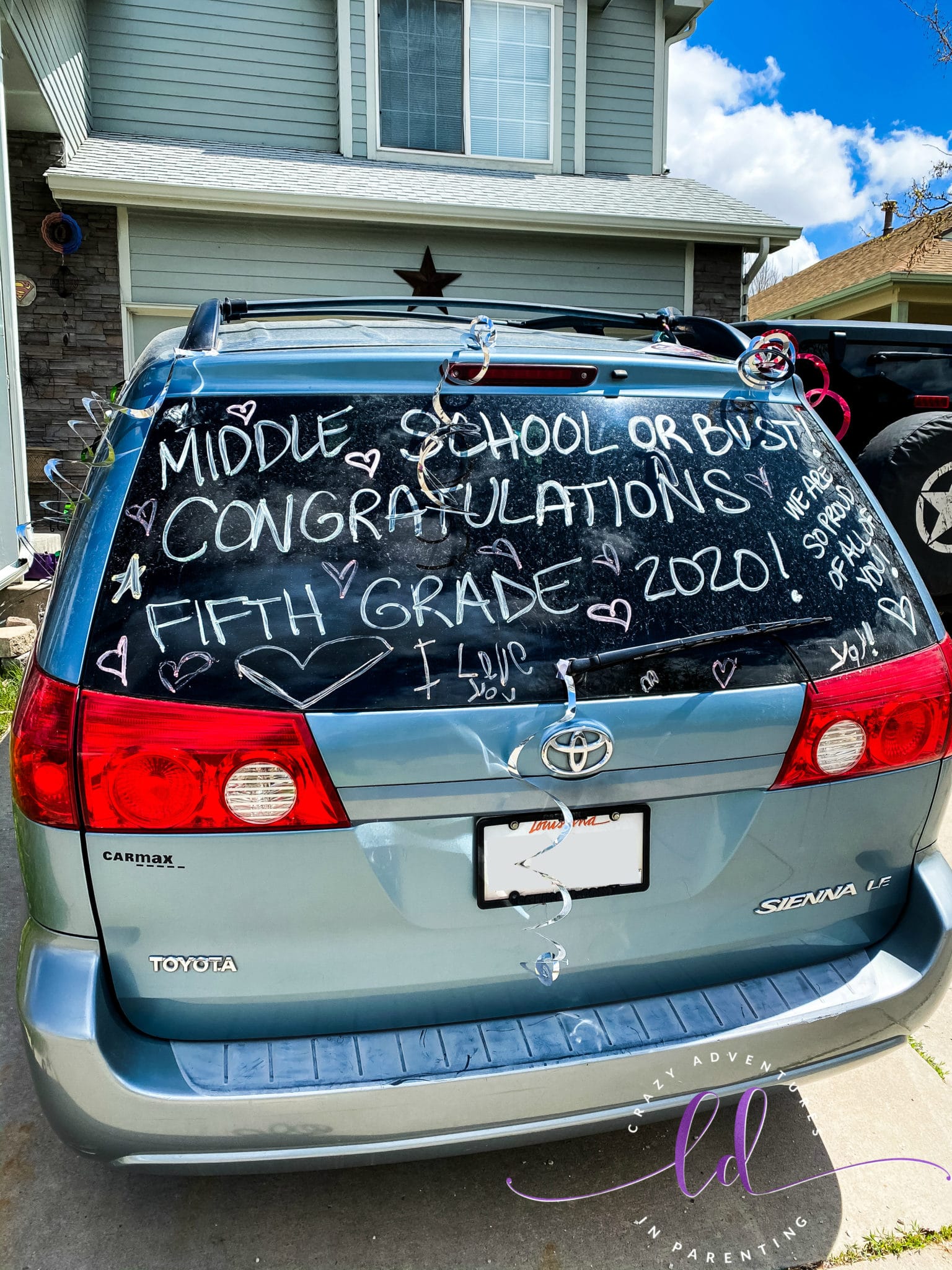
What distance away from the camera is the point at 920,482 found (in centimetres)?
504

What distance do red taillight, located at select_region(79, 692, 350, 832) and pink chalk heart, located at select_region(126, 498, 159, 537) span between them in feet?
1.01

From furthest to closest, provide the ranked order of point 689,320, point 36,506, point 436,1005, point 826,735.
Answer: point 36,506 < point 689,320 < point 826,735 < point 436,1005

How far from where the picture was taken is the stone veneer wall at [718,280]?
10.2 meters

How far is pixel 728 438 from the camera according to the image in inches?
77.6

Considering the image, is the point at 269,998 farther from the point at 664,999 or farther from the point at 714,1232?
the point at 714,1232

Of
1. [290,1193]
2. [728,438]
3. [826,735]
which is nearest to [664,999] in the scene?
[826,735]

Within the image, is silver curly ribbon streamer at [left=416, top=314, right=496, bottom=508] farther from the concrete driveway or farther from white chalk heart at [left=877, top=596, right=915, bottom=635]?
the concrete driveway

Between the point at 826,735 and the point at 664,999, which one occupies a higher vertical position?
the point at 826,735

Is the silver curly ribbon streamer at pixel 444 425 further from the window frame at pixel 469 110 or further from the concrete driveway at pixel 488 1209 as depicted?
the window frame at pixel 469 110

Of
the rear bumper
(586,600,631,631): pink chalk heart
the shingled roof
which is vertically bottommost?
the rear bumper

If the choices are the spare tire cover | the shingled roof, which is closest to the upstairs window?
the shingled roof

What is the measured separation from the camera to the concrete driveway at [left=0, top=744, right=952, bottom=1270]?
6.23 feet

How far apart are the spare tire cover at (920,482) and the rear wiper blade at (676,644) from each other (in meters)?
3.57

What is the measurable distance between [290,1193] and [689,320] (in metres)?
2.48
